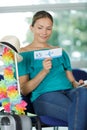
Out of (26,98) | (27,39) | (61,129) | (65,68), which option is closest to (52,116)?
(26,98)

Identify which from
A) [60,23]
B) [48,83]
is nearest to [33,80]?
[48,83]

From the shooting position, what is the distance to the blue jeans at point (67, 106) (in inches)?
79.8

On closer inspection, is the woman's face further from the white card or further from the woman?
the white card

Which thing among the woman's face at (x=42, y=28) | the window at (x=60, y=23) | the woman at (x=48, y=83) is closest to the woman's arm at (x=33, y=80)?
the woman at (x=48, y=83)

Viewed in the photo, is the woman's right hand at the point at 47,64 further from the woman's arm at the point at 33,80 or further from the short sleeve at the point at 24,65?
the short sleeve at the point at 24,65

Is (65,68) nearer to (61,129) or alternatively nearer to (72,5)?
(61,129)

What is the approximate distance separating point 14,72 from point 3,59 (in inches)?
5.5

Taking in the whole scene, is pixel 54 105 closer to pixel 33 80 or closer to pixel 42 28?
pixel 33 80

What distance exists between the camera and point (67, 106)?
2.18 meters

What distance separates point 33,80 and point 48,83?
12cm

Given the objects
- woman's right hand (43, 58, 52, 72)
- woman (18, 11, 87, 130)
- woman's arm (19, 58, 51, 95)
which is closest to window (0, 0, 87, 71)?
woman (18, 11, 87, 130)

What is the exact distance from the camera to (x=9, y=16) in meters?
4.16

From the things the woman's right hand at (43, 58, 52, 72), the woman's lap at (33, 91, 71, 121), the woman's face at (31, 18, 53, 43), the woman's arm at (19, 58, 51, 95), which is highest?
the woman's face at (31, 18, 53, 43)

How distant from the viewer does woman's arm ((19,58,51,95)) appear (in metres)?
2.15
